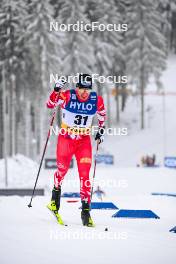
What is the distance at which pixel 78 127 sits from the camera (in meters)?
8.39

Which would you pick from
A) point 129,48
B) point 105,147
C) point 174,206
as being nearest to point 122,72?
point 129,48

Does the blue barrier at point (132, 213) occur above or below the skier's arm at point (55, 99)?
below

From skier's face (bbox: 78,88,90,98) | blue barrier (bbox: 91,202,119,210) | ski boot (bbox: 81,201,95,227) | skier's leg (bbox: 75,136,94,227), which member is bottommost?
blue barrier (bbox: 91,202,119,210)

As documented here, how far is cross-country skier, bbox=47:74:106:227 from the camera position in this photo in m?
8.28

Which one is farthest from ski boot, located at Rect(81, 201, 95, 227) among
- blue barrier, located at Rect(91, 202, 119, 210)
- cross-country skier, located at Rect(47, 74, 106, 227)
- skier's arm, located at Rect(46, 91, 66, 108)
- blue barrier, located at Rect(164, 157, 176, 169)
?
blue barrier, located at Rect(164, 157, 176, 169)

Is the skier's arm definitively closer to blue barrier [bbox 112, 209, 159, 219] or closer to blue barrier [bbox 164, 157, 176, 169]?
blue barrier [bbox 112, 209, 159, 219]

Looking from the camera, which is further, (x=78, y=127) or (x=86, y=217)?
(x=78, y=127)

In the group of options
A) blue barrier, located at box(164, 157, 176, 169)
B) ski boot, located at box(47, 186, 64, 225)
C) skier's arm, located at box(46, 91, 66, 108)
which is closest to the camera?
skier's arm, located at box(46, 91, 66, 108)

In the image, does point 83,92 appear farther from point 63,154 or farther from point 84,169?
point 84,169

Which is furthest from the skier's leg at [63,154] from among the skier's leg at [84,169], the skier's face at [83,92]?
the skier's face at [83,92]

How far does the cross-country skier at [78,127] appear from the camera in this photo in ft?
27.2

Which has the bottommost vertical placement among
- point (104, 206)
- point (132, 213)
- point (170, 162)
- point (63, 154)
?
point (170, 162)

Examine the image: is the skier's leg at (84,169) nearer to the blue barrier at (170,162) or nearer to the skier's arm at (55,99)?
the skier's arm at (55,99)

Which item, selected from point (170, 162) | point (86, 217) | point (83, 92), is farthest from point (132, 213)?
point (170, 162)
